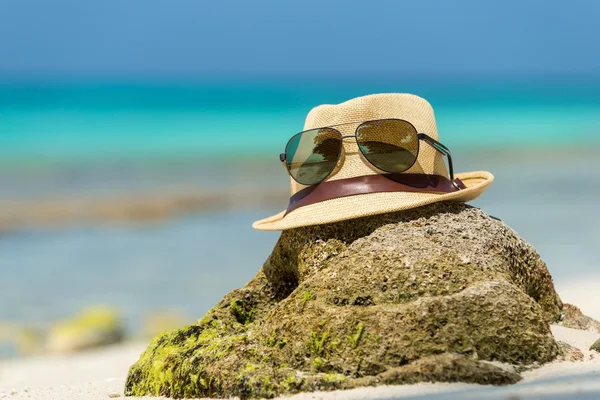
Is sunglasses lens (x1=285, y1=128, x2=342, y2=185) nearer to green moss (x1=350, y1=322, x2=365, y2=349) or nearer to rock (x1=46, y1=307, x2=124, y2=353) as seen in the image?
green moss (x1=350, y1=322, x2=365, y2=349)

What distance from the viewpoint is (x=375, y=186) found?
3559 mm

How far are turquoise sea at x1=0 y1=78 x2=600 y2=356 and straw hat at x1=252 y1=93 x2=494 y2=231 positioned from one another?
150 inches

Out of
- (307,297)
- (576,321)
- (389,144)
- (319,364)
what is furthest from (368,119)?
(576,321)

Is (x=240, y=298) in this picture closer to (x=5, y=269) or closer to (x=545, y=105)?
(x=5, y=269)

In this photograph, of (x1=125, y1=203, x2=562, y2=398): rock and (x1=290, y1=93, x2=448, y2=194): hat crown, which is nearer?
(x1=125, y1=203, x2=562, y2=398): rock

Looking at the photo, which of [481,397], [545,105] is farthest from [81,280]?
[545,105]

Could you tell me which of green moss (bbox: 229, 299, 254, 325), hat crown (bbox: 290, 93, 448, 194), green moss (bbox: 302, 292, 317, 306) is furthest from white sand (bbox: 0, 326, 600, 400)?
hat crown (bbox: 290, 93, 448, 194)

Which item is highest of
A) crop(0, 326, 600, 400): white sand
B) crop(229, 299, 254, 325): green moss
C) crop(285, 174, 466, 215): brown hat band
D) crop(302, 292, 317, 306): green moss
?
crop(285, 174, 466, 215): brown hat band

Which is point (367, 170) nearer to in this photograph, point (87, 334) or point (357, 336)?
point (357, 336)

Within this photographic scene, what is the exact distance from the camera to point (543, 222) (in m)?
14.2

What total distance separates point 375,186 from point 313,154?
1.27 feet

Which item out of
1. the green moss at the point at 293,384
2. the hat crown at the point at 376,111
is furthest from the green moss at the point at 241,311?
the green moss at the point at 293,384

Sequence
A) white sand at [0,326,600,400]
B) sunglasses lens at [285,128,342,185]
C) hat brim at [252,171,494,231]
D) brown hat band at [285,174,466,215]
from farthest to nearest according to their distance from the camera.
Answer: sunglasses lens at [285,128,342,185] → brown hat band at [285,174,466,215] → hat brim at [252,171,494,231] → white sand at [0,326,600,400]

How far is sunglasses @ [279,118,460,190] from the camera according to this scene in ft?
11.8
